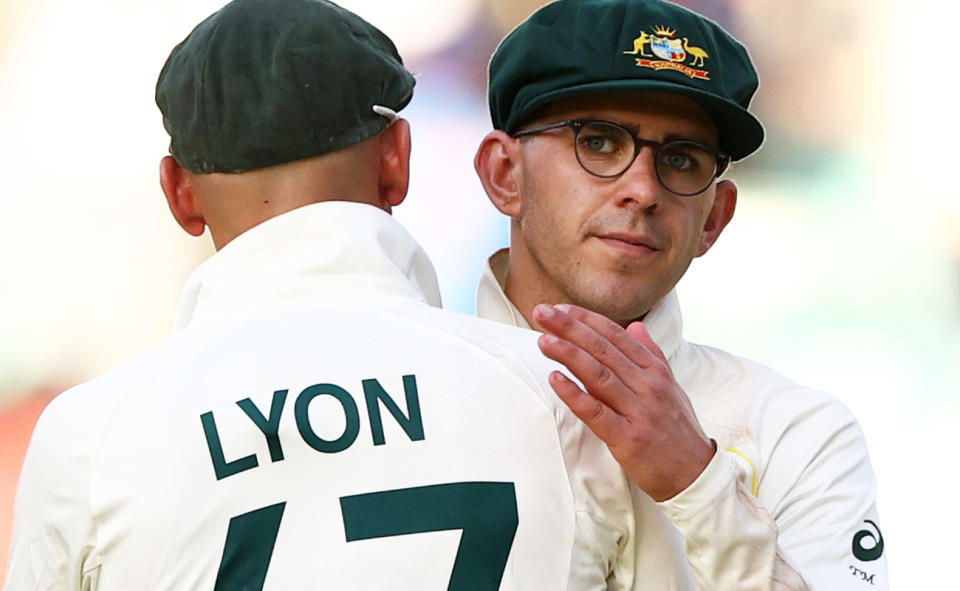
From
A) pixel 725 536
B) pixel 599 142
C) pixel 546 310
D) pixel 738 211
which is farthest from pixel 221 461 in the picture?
pixel 738 211

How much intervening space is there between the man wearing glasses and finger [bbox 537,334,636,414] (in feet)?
2.66

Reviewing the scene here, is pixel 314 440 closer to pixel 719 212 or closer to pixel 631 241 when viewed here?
pixel 631 241

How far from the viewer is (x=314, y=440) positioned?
5.47 feet

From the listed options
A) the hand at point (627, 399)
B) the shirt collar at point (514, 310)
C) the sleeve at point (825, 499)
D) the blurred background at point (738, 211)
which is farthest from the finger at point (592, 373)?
the blurred background at point (738, 211)

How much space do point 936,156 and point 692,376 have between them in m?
4.70

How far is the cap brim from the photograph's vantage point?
104 inches

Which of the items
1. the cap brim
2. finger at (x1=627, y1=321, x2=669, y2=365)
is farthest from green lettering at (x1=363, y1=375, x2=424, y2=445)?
the cap brim

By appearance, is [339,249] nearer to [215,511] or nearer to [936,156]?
[215,511]

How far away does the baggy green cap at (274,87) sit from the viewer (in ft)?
6.10

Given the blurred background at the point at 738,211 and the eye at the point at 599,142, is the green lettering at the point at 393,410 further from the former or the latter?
the blurred background at the point at 738,211

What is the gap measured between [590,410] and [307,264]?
15.2 inches

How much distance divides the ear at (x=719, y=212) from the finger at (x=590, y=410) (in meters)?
1.25

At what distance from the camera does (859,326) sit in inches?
264

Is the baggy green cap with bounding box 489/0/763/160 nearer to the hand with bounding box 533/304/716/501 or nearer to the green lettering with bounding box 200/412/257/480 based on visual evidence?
the hand with bounding box 533/304/716/501
